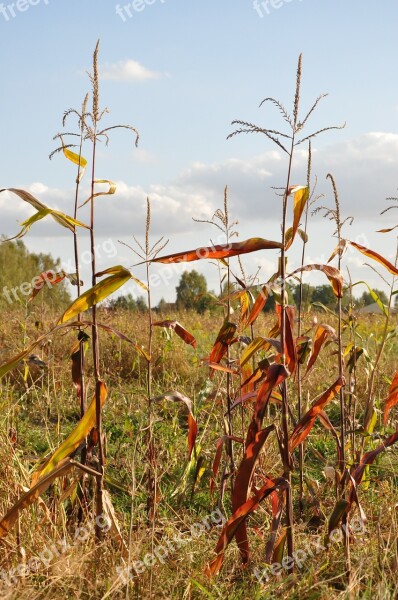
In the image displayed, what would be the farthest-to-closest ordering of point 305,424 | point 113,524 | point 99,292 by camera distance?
point 113,524 < point 305,424 < point 99,292

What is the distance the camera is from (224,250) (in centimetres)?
219

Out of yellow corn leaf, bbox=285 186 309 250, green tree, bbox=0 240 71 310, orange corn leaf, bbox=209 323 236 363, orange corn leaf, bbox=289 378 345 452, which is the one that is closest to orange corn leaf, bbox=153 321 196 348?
orange corn leaf, bbox=209 323 236 363

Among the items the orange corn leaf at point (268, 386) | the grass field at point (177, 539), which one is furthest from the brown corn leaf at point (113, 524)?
the orange corn leaf at point (268, 386)

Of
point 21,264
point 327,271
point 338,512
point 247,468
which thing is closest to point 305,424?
point 247,468

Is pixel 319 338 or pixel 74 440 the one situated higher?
pixel 319 338

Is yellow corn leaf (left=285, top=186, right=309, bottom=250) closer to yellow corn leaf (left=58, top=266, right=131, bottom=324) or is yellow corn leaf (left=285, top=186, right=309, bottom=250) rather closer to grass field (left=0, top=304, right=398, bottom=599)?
yellow corn leaf (left=58, top=266, right=131, bottom=324)

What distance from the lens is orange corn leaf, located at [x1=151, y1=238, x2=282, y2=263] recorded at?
2.14 meters

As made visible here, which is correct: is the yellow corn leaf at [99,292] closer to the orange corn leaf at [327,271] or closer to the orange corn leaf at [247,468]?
the orange corn leaf at [327,271]

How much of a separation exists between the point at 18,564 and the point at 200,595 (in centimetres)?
65

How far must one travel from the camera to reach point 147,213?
3189 mm

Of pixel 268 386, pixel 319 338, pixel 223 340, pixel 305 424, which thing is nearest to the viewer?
pixel 268 386

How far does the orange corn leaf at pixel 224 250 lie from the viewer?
7.01ft

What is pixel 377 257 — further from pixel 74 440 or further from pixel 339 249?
pixel 74 440

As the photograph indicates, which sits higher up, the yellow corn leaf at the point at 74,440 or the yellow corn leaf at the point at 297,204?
the yellow corn leaf at the point at 297,204
